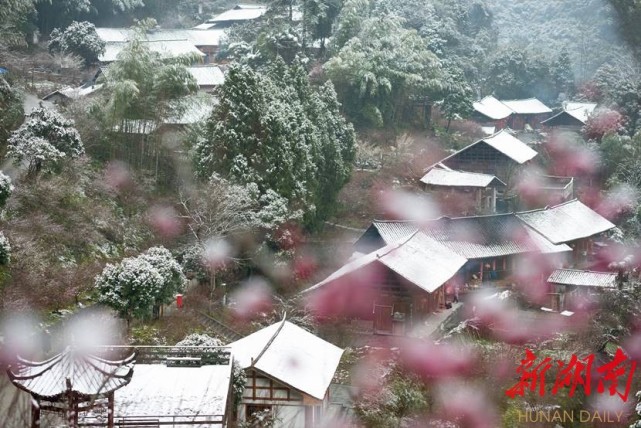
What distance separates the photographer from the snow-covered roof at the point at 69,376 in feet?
30.8

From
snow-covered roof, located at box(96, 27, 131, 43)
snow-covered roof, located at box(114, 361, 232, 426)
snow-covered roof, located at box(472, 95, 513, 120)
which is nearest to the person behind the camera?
snow-covered roof, located at box(114, 361, 232, 426)

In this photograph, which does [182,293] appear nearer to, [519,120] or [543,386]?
[543,386]

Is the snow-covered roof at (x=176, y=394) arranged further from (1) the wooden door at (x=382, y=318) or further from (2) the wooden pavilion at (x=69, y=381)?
(1) the wooden door at (x=382, y=318)

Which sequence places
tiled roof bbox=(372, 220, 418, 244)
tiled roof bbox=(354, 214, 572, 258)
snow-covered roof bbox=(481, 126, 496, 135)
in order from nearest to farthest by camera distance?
tiled roof bbox=(372, 220, 418, 244)
tiled roof bbox=(354, 214, 572, 258)
snow-covered roof bbox=(481, 126, 496, 135)

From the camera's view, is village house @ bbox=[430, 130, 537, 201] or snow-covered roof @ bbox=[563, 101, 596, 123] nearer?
village house @ bbox=[430, 130, 537, 201]

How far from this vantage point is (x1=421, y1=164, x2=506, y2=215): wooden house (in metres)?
31.8

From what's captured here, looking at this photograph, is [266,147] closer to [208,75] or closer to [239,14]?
[208,75]

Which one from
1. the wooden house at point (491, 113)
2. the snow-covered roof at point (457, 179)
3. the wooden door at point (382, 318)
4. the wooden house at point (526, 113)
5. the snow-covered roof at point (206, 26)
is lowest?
the wooden house at point (526, 113)

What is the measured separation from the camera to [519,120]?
1849 inches

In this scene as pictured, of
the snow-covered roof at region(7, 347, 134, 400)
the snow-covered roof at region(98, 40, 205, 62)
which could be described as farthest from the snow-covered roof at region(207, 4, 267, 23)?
the snow-covered roof at region(7, 347, 134, 400)

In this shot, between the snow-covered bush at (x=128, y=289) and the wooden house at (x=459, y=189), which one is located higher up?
the snow-covered bush at (x=128, y=289)

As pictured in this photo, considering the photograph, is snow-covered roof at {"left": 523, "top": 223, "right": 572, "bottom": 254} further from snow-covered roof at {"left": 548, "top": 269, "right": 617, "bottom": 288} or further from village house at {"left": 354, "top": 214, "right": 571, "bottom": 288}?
snow-covered roof at {"left": 548, "top": 269, "right": 617, "bottom": 288}

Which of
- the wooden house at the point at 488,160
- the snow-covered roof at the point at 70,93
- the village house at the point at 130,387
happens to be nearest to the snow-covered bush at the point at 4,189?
the village house at the point at 130,387

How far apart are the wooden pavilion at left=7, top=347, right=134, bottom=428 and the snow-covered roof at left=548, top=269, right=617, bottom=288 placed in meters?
18.1
